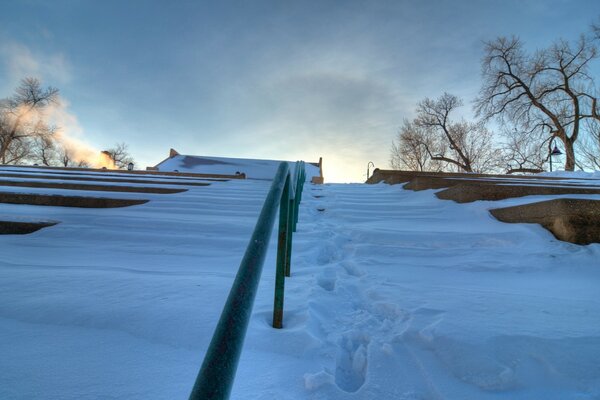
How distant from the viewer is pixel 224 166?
22453 mm

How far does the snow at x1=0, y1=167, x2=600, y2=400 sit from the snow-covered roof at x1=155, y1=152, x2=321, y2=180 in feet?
60.9

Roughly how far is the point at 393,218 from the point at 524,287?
2030mm

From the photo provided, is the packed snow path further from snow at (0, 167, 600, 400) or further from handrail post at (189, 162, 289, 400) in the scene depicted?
handrail post at (189, 162, 289, 400)

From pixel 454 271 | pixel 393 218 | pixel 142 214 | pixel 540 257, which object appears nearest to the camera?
pixel 454 271

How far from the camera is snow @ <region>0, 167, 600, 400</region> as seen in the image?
106 cm

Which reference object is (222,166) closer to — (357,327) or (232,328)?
(357,327)

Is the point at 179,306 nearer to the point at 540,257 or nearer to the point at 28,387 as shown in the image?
the point at 28,387

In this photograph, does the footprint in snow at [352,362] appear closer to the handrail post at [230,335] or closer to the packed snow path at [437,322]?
the packed snow path at [437,322]

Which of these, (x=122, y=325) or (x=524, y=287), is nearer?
(x=122, y=325)

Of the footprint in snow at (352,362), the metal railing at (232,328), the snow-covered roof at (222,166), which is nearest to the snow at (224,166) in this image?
the snow-covered roof at (222,166)

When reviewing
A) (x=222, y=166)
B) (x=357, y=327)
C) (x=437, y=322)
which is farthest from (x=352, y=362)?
(x=222, y=166)

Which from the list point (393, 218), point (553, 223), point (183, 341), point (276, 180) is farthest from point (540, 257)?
point (183, 341)

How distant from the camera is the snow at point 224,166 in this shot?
21531 millimetres

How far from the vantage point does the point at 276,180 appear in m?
1.52
